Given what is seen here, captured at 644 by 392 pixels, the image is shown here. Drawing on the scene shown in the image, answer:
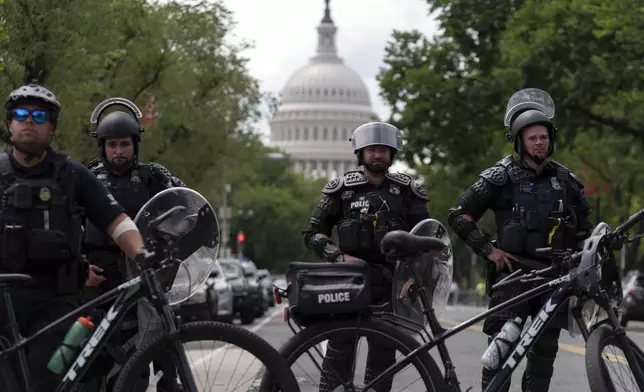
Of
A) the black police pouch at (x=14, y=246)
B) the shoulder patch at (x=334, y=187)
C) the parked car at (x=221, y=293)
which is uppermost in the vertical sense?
the parked car at (x=221, y=293)

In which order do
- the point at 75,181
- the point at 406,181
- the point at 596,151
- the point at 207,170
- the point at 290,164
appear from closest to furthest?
the point at 75,181
the point at 406,181
the point at 207,170
the point at 596,151
the point at 290,164

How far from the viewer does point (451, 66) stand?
117 feet

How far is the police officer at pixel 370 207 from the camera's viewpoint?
333 inches

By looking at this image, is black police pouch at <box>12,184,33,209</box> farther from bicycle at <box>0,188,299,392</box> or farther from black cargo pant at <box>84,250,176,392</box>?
black cargo pant at <box>84,250,176,392</box>

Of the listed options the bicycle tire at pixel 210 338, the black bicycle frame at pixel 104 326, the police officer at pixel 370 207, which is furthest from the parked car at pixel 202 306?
the bicycle tire at pixel 210 338

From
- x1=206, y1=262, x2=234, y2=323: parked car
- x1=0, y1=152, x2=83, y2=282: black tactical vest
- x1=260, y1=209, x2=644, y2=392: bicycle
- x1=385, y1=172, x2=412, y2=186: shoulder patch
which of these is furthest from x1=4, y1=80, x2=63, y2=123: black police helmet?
x1=206, y1=262, x2=234, y2=323: parked car

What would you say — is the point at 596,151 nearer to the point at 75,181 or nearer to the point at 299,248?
the point at 75,181

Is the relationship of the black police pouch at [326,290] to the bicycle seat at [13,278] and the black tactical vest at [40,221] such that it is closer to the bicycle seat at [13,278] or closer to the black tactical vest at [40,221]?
the black tactical vest at [40,221]

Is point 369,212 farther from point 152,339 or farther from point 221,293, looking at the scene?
point 221,293

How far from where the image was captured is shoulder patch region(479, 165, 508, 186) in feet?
27.6

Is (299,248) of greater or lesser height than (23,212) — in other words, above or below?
above

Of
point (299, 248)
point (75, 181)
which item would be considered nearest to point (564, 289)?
point (75, 181)

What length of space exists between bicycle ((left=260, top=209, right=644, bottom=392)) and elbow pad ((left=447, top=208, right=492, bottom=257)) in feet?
2.91

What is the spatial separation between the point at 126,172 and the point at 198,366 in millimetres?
2453
